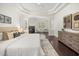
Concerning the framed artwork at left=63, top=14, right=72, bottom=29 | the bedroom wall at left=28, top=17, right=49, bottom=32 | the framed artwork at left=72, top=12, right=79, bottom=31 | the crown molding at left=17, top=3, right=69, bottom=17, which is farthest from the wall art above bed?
the framed artwork at left=72, top=12, right=79, bottom=31

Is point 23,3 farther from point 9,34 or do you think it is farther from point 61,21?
point 61,21

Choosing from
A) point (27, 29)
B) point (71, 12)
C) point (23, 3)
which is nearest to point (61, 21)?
point (71, 12)

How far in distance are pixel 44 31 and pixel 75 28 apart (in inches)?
35.6

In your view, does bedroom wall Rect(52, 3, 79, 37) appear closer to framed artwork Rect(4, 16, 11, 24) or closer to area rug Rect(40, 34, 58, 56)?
area rug Rect(40, 34, 58, 56)

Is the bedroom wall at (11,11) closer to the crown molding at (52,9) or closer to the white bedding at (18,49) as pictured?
the crown molding at (52,9)

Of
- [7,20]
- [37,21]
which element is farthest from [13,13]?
[37,21]

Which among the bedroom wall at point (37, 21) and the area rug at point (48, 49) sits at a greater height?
the bedroom wall at point (37, 21)

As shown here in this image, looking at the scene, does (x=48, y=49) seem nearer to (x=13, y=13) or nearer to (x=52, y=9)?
(x=52, y=9)

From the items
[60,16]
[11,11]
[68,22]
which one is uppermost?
[11,11]

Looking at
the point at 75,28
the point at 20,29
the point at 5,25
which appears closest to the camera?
the point at 5,25

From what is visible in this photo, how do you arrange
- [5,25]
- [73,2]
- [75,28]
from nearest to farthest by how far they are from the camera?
[73,2] → [5,25] → [75,28]

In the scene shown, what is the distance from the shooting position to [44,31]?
2725 millimetres

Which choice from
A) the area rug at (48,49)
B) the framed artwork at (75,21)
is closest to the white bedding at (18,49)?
the area rug at (48,49)

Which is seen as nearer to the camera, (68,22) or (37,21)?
(37,21)
